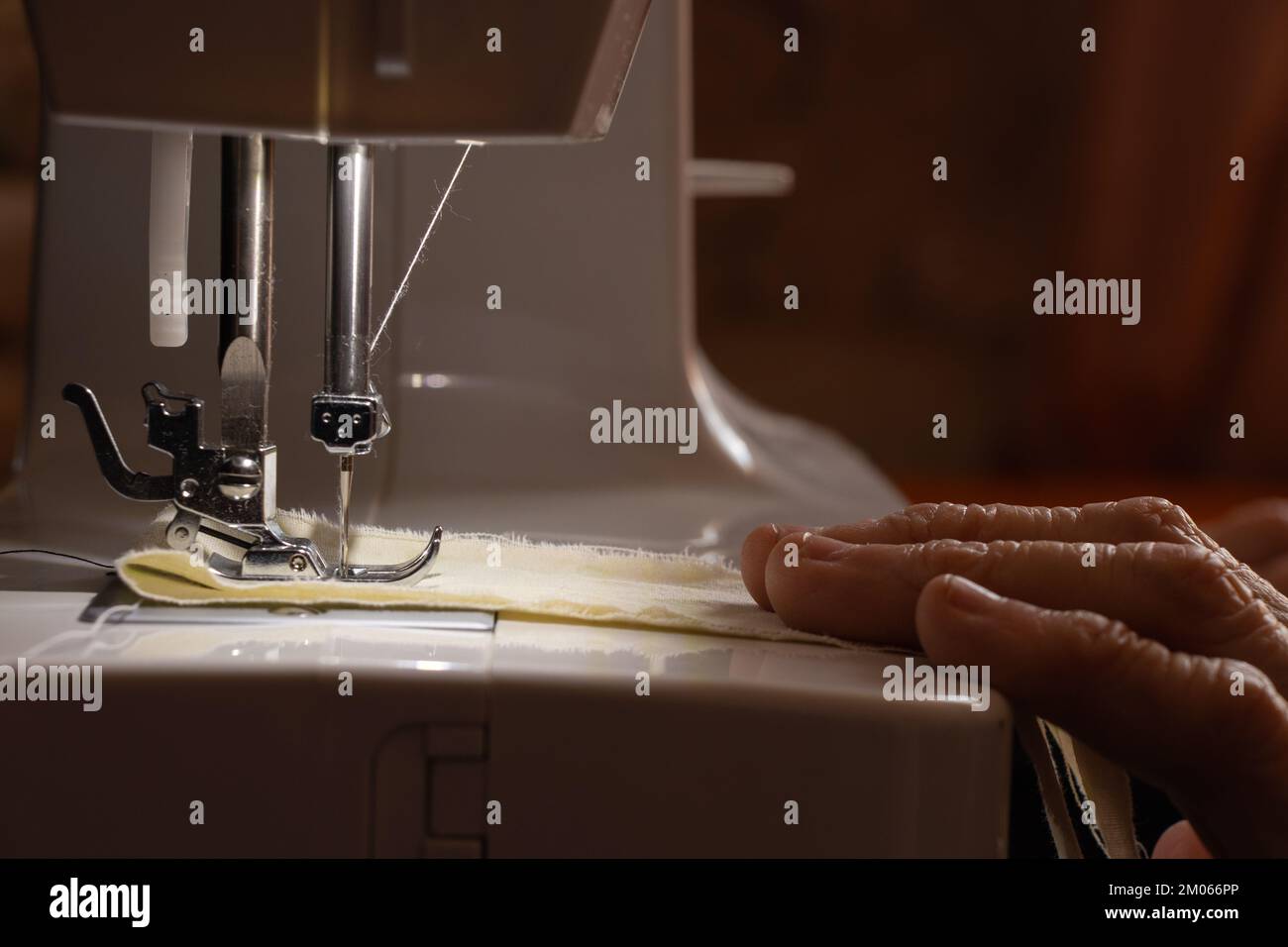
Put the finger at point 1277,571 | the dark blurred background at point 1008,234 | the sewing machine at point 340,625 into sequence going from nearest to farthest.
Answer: the sewing machine at point 340,625
the finger at point 1277,571
the dark blurred background at point 1008,234

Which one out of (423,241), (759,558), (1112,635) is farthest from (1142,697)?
(423,241)

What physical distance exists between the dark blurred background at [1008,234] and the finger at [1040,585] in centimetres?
149

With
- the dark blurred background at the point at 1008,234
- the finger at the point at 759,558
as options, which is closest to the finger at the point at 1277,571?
the finger at the point at 759,558

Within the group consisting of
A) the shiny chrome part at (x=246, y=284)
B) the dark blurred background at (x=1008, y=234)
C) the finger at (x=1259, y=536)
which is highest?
the dark blurred background at (x=1008, y=234)

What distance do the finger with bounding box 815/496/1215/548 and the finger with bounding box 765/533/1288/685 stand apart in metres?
0.04

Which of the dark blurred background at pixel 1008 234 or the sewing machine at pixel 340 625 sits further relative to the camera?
the dark blurred background at pixel 1008 234

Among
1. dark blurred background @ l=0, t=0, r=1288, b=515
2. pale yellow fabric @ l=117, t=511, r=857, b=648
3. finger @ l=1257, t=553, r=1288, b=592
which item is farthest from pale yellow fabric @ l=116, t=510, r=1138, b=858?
dark blurred background @ l=0, t=0, r=1288, b=515

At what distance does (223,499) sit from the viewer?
39cm

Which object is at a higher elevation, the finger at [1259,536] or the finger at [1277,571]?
the finger at [1259,536]

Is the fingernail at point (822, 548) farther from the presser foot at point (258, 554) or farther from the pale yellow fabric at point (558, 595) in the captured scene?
the presser foot at point (258, 554)

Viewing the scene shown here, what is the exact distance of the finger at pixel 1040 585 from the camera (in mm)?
346

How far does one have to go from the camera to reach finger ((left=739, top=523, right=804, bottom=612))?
392 mm

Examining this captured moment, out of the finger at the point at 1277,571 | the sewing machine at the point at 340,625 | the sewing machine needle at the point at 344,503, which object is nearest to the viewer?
the sewing machine at the point at 340,625

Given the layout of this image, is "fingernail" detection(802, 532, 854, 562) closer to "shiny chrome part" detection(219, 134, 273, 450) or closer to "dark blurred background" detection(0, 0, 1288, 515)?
"shiny chrome part" detection(219, 134, 273, 450)
